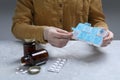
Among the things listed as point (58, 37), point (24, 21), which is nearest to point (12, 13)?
point (24, 21)

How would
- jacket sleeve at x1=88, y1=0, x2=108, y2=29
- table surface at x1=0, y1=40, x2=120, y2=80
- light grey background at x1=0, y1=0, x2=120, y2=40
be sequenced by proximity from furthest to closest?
light grey background at x1=0, y1=0, x2=120, y2=40
jacket sleeve at x1=88, y1=0, x2=108, y2=29
table surface at x1=0, y1=40, x2=120, y2=80

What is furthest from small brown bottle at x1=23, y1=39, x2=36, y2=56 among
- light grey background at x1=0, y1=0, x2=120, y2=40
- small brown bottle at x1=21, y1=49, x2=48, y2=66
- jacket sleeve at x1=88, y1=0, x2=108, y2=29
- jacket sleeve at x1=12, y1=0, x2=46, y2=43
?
light grey background at x1=0, y1=0, x2=120, y2=40

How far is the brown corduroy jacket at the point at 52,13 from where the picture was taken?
1.19m

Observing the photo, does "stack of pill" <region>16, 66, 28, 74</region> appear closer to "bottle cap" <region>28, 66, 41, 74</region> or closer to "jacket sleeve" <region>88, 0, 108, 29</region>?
"bottle cap" <region>28, 66, 41, 74</region>

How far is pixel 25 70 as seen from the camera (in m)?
0.88

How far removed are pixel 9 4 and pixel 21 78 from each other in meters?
1.16

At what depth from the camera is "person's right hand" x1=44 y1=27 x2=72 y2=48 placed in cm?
97

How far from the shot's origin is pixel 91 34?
94cm

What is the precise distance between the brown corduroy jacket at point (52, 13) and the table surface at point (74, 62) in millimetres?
131

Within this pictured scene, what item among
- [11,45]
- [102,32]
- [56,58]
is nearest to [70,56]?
[56,58]

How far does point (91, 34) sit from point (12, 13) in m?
1.12

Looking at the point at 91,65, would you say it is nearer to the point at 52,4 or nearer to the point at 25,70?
the point at 25,70

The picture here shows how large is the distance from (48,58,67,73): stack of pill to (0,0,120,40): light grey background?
1.05 metres

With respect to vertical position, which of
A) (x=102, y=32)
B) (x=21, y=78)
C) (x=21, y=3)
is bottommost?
(x=21, y=78)
